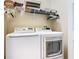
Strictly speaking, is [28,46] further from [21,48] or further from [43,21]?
[43,21]

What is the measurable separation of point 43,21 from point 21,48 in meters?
1.11

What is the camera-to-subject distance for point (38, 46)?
5.50ft

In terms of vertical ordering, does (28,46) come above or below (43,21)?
below

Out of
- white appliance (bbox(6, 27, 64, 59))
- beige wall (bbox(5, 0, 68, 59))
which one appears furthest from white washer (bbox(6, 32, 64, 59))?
beige wall (bbox(5, 0, 68, 59))

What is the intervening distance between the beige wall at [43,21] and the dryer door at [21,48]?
1.30 ft

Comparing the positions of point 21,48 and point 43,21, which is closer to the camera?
point 21,48

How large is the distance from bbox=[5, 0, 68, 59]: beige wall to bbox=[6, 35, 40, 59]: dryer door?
39cm

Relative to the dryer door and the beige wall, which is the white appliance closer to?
the dryer door

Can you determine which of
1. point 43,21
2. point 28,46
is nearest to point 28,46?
point 28,46

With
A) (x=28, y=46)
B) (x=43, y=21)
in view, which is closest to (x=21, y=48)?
(x=28, y=46)

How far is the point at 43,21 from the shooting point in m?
2.60

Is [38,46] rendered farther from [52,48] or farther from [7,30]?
[7,30]
